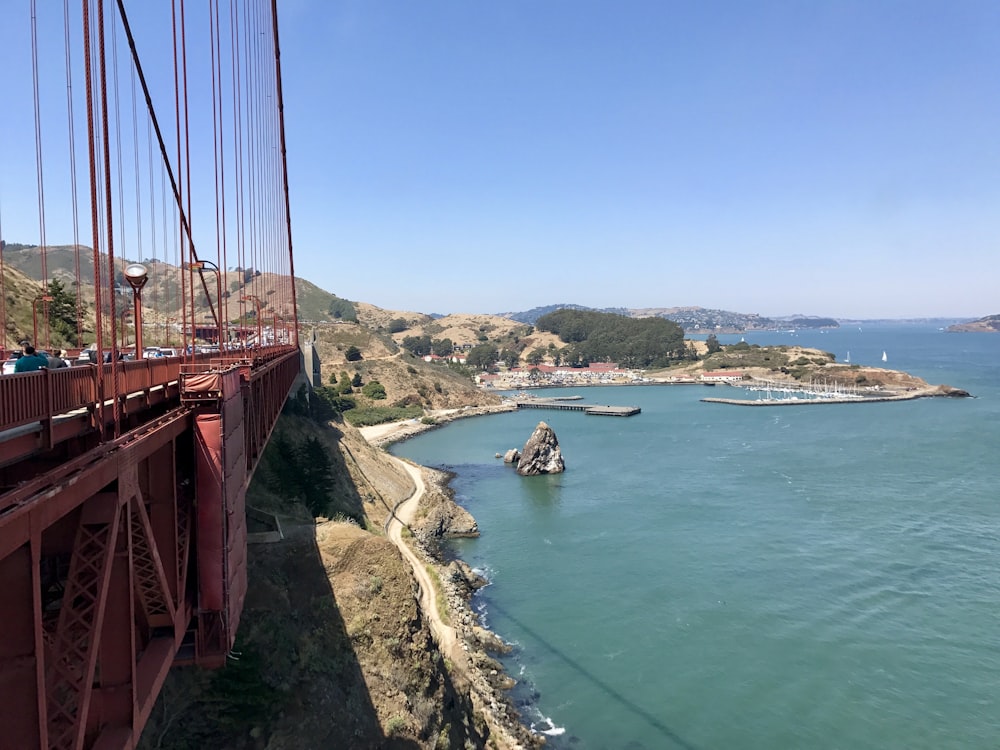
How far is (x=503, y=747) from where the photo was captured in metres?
19.5

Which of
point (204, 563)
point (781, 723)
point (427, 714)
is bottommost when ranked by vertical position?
point (781, 723)

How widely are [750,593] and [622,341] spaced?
450 feet

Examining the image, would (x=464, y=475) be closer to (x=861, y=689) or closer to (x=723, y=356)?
(x=861, y=689)

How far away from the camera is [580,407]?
99000 millimetres

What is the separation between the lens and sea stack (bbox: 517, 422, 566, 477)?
55.4 metres

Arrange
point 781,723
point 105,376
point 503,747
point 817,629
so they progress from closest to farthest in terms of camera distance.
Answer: point 105,376 → point 503,747 → point 781,723 → point 817,629

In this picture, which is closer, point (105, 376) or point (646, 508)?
point (105, 376)

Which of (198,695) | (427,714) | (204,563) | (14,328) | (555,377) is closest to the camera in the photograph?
(204,563)

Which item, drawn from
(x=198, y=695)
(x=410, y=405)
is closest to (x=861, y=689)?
(x=198, y=695)

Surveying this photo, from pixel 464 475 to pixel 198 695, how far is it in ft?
136

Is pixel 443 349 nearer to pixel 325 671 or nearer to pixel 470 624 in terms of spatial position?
pixel 470 624

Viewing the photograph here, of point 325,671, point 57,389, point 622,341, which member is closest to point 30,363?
point 57,389

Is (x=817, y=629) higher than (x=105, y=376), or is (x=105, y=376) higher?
(x=105, y=376)

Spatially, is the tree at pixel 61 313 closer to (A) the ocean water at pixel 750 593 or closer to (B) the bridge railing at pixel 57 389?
(A) the ocean water at pixel 750 593
